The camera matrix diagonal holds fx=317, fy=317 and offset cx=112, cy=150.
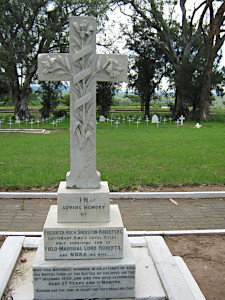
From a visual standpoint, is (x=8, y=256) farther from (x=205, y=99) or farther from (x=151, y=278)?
(x=205, y=99)

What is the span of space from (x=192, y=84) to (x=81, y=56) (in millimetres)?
28071

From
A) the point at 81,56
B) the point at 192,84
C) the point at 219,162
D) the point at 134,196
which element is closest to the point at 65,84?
the point at 192,84

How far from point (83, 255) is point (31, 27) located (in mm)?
26067

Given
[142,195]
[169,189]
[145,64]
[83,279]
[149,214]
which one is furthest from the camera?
[145,64]

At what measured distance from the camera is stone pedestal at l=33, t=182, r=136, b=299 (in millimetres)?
3523

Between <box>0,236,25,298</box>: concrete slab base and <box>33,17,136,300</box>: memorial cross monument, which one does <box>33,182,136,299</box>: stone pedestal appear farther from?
<box>0,236,25,298</box>: concrete slab base

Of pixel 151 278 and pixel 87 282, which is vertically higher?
pixel 87 282

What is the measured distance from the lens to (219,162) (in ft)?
34.1

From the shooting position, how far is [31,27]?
1033 inches

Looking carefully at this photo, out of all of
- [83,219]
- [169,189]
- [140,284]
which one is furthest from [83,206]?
[169,189]

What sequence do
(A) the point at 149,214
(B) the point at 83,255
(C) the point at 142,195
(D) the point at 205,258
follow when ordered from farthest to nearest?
1. (C) the point at 142,195
2. (A) the point at 149,214
3. (D) the point at 205,258
4. (B) the point at 83,255

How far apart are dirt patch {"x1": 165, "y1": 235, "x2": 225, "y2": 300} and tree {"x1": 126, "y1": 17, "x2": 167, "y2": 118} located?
2870 centimetres

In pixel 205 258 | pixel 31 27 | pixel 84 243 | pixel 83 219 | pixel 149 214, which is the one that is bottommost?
pixel 205 258

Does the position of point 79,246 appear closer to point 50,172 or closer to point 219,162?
point 50,172
